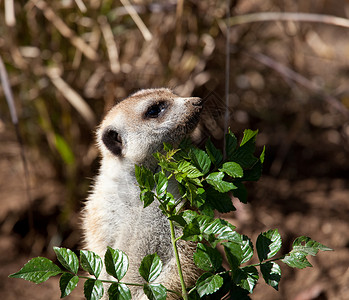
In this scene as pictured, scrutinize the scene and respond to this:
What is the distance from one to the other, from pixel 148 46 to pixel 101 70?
1.32 ft

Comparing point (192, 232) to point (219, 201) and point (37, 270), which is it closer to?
point (219, 201)

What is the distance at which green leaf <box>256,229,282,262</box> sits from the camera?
119cm

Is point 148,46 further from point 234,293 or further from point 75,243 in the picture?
point 234,293

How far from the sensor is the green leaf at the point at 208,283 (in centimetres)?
113

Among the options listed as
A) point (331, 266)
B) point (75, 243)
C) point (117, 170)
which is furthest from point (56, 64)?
point (331, 266)

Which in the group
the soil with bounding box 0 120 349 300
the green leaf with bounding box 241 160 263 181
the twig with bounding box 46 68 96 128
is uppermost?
the green leaf with bounding box 241 160 263 181

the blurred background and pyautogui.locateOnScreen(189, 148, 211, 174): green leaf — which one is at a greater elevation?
pyautogui.locateOnScreen(189, 148, 211, 174): green leaf

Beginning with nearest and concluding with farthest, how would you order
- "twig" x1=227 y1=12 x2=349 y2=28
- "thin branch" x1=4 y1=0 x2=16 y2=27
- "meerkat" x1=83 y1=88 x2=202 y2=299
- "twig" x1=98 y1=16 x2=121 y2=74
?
"meerkat" x1=83 y1=88 x2=202 y2=299, "twig" x1=227 y1=12 x2=349 y2=28, "thin branch" x1=4 y1=0 x2=16 y2=27, "twig" x1=98 y1=16 x2=121 y2=74

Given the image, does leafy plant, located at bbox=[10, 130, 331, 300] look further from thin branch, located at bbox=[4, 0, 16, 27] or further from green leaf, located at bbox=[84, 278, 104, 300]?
thin branch, located at bbox=[4, 0, 16, 27]

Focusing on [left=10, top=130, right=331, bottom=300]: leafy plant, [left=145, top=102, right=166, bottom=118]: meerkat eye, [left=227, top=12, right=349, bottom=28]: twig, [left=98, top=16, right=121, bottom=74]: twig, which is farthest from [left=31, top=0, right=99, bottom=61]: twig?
[left=10, top=130, right=331, bottom=300]: leafy plant

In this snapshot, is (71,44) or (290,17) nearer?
(290,17)

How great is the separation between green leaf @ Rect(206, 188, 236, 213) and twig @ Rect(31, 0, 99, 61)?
1.84 m

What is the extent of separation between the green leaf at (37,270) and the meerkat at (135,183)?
0.54 metres

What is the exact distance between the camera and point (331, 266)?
8.38 ft
